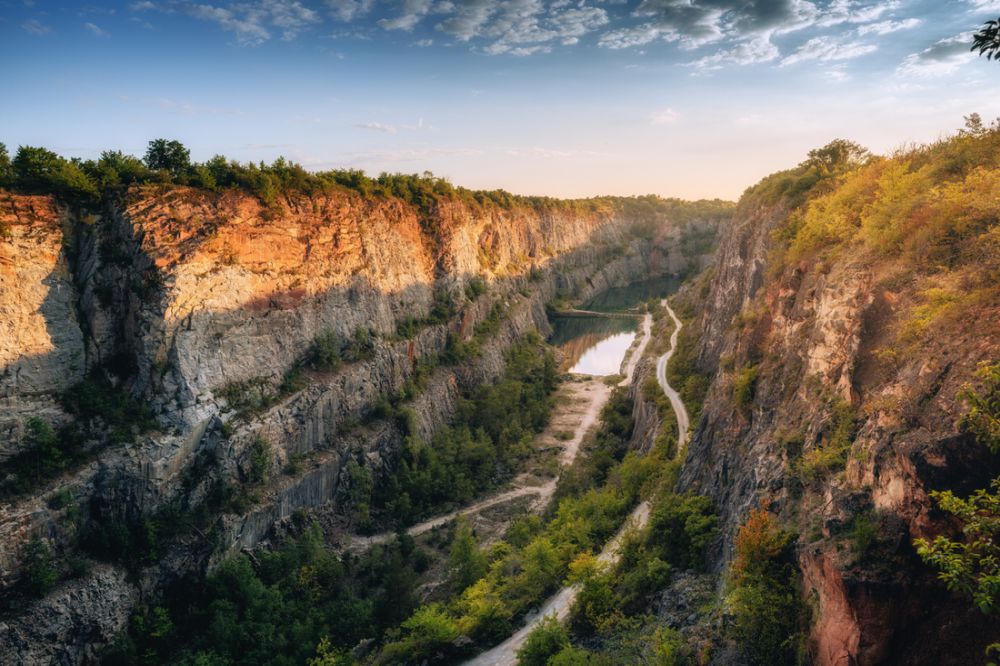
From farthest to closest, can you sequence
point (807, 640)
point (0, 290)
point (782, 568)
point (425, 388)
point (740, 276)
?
1. point (425, 388)
2. point (740, 276)
3. point (0, 290)
4. point (782, 568)
5. point (807, 640)

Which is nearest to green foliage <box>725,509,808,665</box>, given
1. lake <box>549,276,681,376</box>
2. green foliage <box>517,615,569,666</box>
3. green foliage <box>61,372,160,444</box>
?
green foliage <box>517,615,569,666</box>

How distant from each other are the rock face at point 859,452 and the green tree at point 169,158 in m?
31.7

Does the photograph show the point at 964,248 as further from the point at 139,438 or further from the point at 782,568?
the point at 139,438

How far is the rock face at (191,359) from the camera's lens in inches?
861

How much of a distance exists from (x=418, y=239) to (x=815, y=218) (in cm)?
3165

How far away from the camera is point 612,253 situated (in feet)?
401

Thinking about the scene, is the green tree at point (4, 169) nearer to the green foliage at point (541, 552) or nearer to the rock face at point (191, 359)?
the rock face at point (191, 359)

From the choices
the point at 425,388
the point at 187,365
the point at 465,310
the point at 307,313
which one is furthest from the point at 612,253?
the point at 187,365

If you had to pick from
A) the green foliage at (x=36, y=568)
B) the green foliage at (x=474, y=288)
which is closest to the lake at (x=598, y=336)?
the green foliage at (x=474, y=288)

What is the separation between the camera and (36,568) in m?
20.2

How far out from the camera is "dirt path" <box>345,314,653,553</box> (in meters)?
32.7


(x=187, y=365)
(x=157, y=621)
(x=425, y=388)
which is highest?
(x=187, y=365)

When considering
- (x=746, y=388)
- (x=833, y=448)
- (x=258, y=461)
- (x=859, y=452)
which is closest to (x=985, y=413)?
(x=859, y=452)

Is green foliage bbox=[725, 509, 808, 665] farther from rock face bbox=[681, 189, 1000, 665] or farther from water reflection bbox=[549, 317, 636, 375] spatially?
water reflection bbox=[549, 317, 636, 375]
